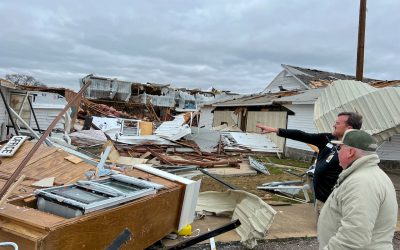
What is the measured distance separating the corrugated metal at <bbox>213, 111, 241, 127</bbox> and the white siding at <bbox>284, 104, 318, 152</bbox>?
5522mm

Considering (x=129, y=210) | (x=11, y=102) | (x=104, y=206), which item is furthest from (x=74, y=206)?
(x=11, y=102)

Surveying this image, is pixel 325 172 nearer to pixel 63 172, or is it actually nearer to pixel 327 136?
pixel 327 136

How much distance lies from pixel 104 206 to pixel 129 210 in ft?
1.13

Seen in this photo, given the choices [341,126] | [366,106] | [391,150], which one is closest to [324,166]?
[341,126]

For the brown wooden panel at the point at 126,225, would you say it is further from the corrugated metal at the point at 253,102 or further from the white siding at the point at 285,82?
the white siding at the point at 285,82

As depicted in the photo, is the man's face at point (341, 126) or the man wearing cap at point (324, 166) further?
the man wearing cap at point (324, 166)

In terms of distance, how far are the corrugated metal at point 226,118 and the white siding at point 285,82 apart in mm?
5768

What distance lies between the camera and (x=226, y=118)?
26.1 metres

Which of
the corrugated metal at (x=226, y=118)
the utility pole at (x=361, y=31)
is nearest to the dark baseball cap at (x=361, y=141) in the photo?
the utility pole at (x=361, y=31)

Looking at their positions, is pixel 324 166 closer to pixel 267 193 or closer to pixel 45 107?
pixel 267 193

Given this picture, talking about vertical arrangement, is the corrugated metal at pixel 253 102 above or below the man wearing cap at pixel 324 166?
above

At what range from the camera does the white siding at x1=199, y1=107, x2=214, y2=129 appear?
29350mm

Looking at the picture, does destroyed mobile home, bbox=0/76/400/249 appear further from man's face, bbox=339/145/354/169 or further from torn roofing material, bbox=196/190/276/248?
man's face, bbox=339/145/354/169

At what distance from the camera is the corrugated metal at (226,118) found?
79.8ft
